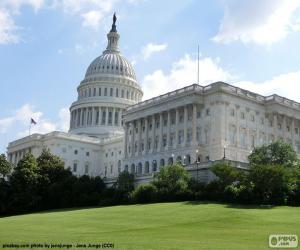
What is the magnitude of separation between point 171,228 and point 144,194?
3694cm

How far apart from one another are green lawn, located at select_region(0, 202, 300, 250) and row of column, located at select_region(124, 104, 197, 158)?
43.4m

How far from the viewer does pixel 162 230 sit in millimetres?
49219

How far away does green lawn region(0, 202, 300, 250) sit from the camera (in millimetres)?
39094

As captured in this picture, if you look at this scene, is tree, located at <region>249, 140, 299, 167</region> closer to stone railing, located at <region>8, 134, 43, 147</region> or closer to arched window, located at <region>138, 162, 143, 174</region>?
arched window, located at <region>138, 162, 143, 174</region>

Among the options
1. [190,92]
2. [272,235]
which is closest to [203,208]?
[272,235]

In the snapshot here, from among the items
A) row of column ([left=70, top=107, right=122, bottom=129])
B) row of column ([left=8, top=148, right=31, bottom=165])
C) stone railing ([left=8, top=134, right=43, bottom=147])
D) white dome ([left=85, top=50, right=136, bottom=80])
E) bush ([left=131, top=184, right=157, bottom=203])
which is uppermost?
white dome ([left=85, top=50, right=136, bottom=80])

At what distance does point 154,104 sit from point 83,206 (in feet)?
131

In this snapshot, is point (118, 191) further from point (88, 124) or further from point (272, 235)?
point (88, 124)

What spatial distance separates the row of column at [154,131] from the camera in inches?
4589

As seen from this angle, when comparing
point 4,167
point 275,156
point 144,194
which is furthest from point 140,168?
point 275,156

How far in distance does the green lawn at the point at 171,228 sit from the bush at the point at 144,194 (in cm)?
1117

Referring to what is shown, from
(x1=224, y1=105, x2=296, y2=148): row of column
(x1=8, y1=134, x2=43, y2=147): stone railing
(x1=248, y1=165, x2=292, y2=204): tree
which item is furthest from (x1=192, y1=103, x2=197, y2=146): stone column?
(x1=8, y1=134, x2=43, y2=147): stone railing

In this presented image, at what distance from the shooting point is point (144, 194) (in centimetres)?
8762

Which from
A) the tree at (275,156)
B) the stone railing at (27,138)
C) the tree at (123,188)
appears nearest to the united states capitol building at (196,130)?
the stone railing at (27,138)
